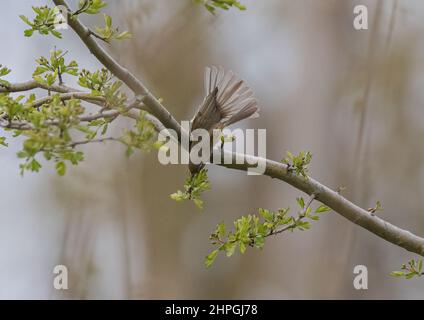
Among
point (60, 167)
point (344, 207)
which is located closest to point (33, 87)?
point (60, 167)

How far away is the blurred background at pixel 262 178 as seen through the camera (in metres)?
4.65

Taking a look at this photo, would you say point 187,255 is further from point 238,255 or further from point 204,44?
point 204,44

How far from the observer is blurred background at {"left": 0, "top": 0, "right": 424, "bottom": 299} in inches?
183

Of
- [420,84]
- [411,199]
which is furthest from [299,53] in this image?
[411,199]

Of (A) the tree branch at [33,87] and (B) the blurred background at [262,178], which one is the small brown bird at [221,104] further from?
(B) the blurred background at [262,178]

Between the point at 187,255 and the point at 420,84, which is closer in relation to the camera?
the point at 420,84

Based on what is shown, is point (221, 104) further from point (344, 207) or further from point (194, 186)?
point (344, 207)

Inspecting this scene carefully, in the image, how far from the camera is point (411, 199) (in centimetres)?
516

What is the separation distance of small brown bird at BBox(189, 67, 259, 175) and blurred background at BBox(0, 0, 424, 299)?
6.94 ft

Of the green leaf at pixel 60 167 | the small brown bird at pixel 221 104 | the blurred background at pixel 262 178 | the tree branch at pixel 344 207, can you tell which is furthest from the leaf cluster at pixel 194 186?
the blurred background at pixel 262 178

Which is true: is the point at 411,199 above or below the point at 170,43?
below

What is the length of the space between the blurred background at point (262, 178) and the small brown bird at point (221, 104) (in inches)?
83.2

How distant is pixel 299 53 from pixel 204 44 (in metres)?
0.89

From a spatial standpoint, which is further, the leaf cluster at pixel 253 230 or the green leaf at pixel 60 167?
the leaf cluster at pixel 253 230
